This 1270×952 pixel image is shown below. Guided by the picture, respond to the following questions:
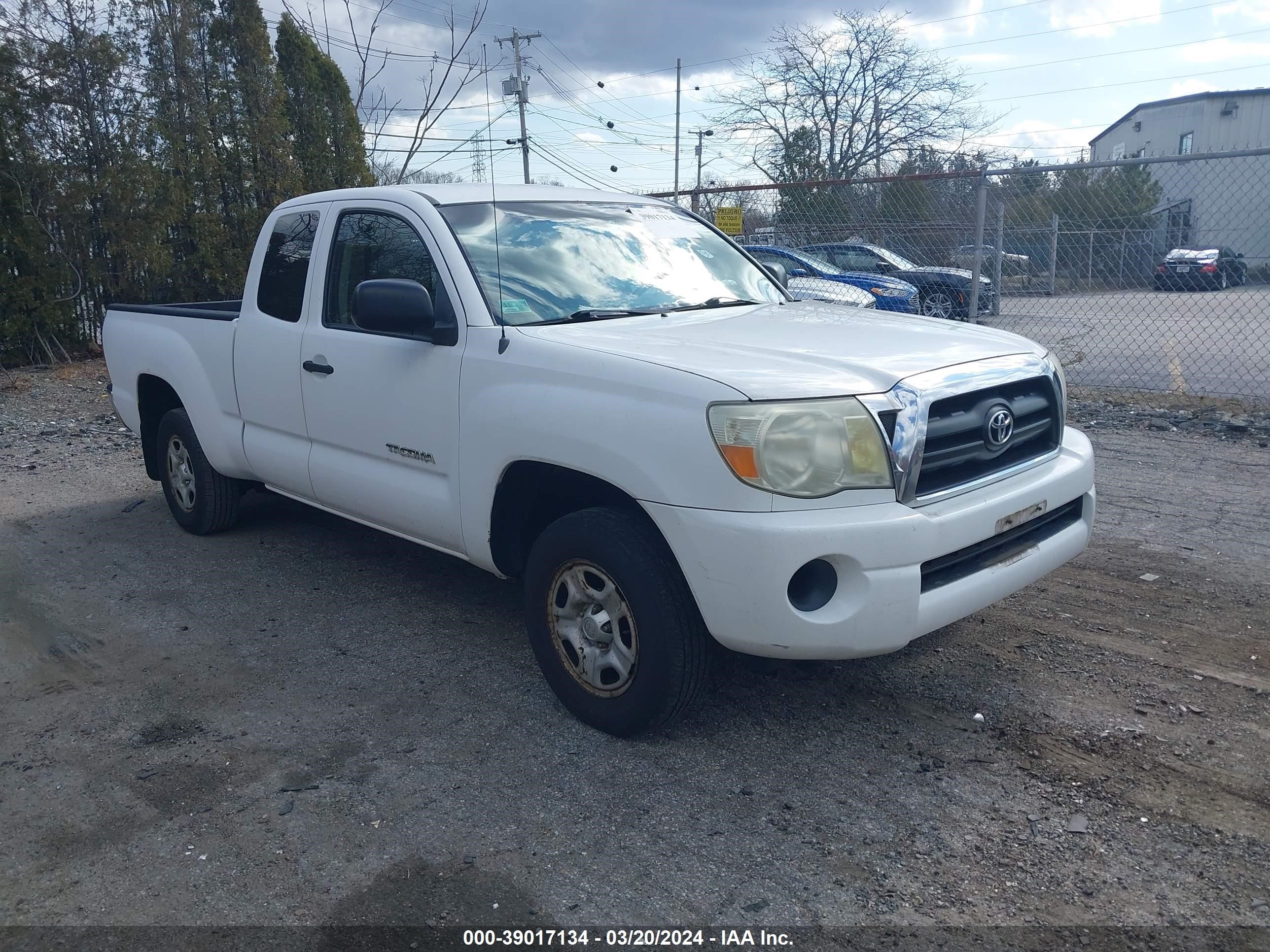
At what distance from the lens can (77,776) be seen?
349cm

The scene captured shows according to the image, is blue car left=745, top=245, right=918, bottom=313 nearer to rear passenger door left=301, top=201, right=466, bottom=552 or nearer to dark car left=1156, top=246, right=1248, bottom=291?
dark car left=1156, top=246, right=1248, bottom=291

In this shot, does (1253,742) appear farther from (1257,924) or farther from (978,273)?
(978,273)

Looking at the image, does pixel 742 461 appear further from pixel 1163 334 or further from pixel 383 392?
pixel 1163 334

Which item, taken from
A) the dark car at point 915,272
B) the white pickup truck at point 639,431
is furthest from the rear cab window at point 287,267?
the dark car at point 915,272

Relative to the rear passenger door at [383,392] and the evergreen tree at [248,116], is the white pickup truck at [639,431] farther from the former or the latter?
the evergreen tree at [248,116]

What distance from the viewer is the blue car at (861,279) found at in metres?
11.3

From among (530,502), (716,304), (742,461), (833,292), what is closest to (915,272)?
(833,292)

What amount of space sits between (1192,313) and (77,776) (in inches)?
423

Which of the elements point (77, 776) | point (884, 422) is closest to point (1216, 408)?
point (884, 422)

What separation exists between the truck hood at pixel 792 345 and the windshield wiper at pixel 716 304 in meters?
0.04

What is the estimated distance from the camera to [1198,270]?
934cm

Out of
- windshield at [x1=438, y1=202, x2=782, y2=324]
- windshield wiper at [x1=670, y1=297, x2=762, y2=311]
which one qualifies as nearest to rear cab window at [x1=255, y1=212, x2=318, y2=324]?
windshield at [x1=438, y1=202, x2=782, y2=324]

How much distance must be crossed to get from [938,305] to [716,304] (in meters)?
8.24

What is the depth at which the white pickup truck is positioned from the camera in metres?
3.07
